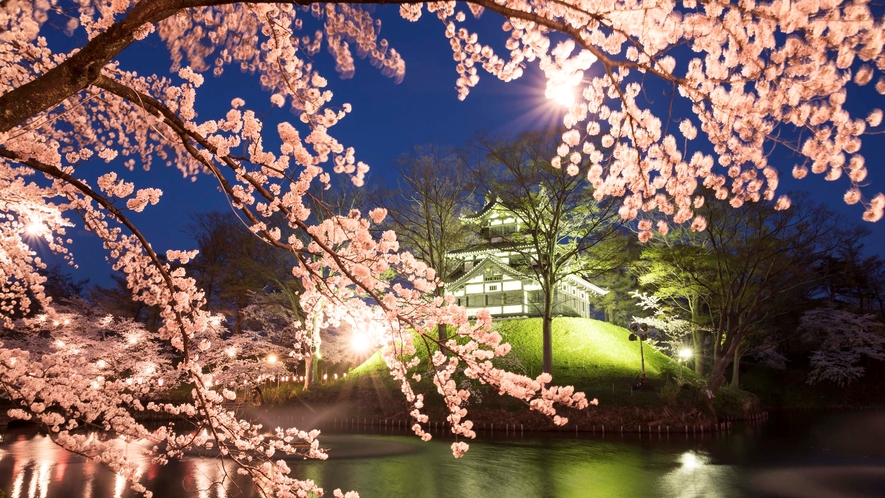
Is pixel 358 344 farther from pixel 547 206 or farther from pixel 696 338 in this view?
pixel 696 338

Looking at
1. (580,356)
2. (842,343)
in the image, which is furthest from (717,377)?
(842,343)

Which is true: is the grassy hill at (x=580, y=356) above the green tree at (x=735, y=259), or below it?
below

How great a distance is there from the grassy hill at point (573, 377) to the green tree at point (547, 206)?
261 cm

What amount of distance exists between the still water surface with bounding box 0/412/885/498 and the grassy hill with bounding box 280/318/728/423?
7.65 ft

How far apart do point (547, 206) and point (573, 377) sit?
26.9 ft

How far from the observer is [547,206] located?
22281 mm

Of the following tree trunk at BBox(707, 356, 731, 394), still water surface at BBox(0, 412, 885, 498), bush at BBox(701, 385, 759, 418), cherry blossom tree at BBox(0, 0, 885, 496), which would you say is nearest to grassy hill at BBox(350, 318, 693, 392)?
tree trunk at BBox(707, 356, 731, 394)

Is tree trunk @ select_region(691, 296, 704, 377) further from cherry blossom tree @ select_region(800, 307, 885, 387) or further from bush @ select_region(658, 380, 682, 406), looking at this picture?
cherry blossom tree @ select_region(800, 307, 885, 387)

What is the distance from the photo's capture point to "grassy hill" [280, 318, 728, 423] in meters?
19.2

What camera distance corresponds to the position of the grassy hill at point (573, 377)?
758 inches

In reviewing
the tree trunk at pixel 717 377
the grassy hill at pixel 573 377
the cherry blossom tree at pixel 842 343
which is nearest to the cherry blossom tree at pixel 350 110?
the grassy hill at pixel 573 377

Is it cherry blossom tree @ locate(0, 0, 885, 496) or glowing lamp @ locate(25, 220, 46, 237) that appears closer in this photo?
cherry blossom tree @ locate(0, 0, 885, 496)

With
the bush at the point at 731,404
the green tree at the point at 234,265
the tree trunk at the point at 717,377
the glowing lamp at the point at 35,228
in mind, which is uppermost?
the green tree at the point at 234,265

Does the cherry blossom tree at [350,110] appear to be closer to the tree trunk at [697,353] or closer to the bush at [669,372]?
the bush at [669,372]
